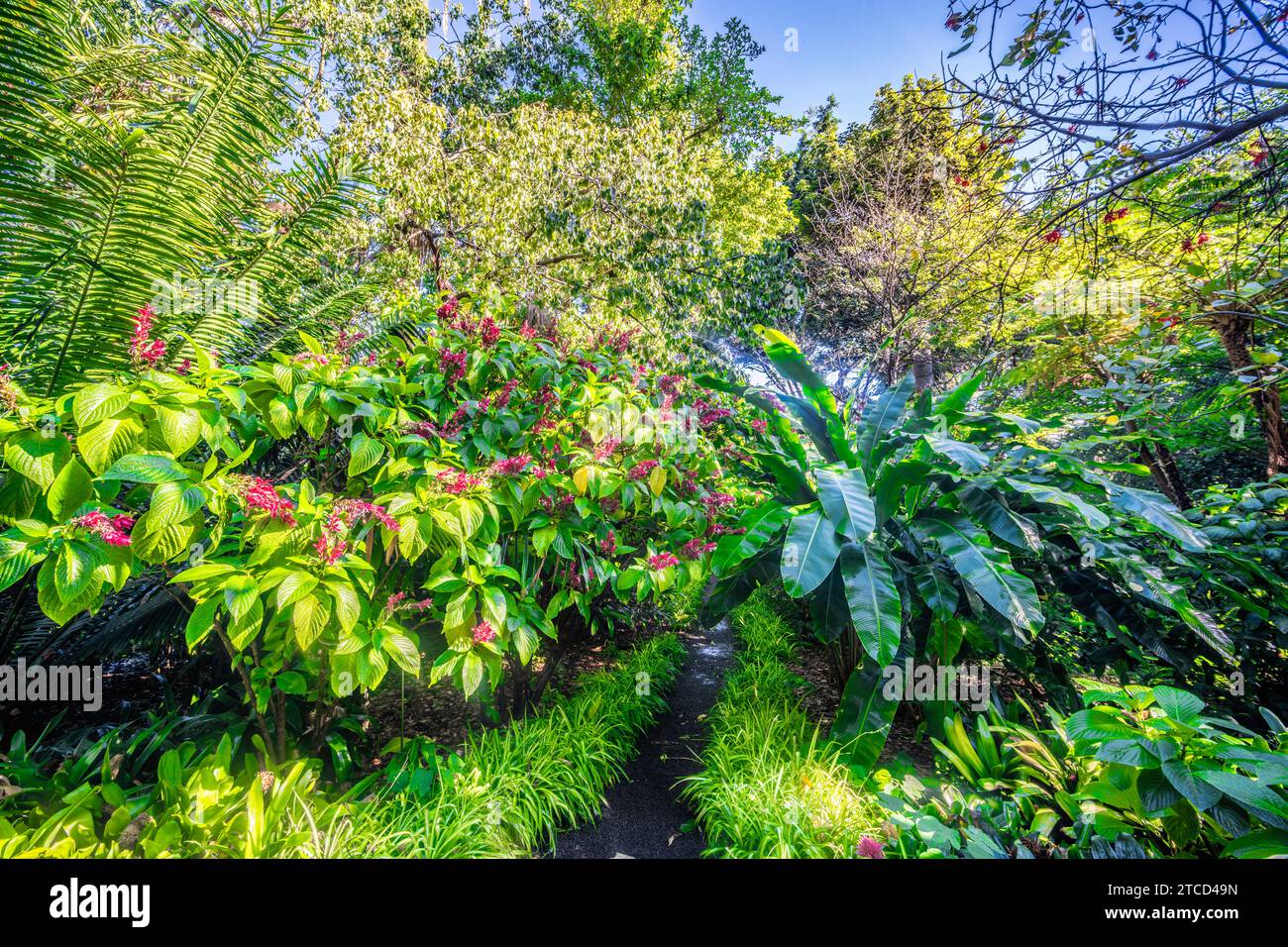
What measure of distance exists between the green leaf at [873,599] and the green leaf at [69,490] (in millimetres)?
2464

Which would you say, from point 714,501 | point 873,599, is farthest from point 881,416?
point 873,599

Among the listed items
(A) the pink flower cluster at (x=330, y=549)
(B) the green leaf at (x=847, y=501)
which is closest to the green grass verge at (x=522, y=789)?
(A) the pink flower cluster at (x=330, y=549)

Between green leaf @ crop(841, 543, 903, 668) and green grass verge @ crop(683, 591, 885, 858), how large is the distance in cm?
66

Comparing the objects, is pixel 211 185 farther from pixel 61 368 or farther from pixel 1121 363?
pixel 1121 363

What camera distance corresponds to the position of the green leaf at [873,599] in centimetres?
183

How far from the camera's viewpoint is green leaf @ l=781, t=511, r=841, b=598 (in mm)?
1818

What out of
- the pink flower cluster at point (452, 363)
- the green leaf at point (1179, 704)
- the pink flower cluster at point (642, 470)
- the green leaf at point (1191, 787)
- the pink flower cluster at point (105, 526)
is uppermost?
the pink flower cluster at point (452, 363)

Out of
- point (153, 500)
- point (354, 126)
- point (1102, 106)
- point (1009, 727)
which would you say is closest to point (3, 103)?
point (153, 500)

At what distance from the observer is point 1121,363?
8.96 ft

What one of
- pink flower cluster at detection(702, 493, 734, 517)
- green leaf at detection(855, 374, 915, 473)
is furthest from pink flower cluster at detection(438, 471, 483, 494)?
green leaf at detection(855, 374, 915, 473)

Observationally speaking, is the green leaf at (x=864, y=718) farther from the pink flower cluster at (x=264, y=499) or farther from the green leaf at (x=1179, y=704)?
the pink flower cluster at (x=264, y=499)

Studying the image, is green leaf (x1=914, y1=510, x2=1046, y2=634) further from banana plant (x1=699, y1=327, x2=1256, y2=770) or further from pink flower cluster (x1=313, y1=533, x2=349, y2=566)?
pink flower cluster (x1=313, y1=533, x2=349, y2=566)
